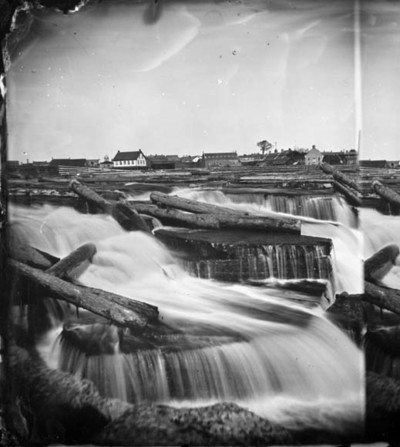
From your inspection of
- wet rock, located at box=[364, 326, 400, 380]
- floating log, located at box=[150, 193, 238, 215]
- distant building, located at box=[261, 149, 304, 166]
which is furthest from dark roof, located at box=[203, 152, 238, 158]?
wet rock, located at box=[364, 326, 400, 380]

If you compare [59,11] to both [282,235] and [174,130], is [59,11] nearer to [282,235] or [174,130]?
[174,130]

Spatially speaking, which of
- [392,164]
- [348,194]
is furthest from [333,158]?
[392,164]

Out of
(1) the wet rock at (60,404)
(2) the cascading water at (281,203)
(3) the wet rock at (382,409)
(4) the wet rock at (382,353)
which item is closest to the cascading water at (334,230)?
(2) the cascading water at (281,203)

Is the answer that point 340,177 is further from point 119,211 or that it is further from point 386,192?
point 119,211

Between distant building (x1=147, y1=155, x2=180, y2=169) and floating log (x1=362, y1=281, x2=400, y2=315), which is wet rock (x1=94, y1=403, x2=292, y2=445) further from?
distant building (x1=147, y1=155, x2=180, y2=169)

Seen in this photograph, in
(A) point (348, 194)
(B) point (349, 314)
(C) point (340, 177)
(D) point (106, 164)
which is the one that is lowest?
(B) point (349, 314)

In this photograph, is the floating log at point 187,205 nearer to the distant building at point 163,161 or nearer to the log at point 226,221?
the log at point 226,221
